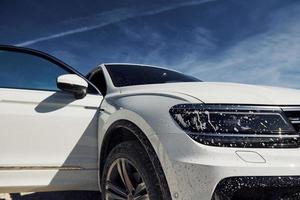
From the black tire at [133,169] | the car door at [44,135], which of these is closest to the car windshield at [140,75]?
the car door at [44,135]

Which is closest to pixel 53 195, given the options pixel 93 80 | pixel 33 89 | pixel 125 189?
pixel 93 80

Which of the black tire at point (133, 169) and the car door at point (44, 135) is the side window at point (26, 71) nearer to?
the car door at point (44, 135)

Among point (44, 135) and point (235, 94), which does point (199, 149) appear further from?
point (44, 135)

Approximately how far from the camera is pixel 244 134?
2215mm

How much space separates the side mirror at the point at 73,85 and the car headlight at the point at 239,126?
142cm

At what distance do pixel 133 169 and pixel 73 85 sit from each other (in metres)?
1.02

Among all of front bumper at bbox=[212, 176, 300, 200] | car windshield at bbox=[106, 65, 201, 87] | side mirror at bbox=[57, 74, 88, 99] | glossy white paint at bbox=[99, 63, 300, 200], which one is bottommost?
front bumper at bbox=[212, 176, 300, 200]

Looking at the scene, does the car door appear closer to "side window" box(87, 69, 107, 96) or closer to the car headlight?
"side window" box(87, 69, 107, 96)

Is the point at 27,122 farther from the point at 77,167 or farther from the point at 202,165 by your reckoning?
the point at 202,165

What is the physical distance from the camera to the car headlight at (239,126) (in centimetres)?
220

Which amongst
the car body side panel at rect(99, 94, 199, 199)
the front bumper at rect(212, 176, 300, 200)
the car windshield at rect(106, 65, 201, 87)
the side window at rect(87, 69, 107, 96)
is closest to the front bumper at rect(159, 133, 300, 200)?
the front bumper at rect(212, 176, 300, 200)

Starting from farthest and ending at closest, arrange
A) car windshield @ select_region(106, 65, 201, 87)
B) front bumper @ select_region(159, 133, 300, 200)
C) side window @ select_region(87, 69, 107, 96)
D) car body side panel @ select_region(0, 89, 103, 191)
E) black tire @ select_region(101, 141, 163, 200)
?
side window @ select_region(87, 69, 107, 96), car windshield @ select_region(106, 65, 201, 87), car body side panel @ select_region(0, 89, 103, 191), black tire @ select_region(101, 141, 163, 200), front bumper @ select_region(159, 133, 300, 200)

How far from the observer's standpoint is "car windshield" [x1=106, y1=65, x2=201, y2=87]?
3.90m

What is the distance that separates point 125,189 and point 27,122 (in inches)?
42.7
